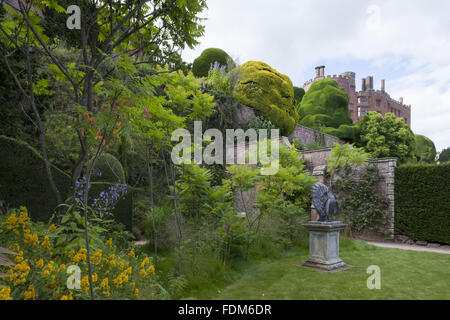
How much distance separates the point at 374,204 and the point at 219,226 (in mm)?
6178

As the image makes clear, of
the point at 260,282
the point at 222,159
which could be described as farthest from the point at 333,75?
the point at 260,282

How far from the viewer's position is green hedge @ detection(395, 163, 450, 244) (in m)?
8.20

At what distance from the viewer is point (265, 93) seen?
→ 49.7 ft

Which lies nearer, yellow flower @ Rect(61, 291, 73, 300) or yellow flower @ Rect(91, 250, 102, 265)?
yellow flower @ Rect(61, 291, 73, 300)

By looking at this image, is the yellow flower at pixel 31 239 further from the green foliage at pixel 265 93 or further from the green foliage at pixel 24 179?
the green foliage at pixel 265 93

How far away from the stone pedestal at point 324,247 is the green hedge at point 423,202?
4318mm

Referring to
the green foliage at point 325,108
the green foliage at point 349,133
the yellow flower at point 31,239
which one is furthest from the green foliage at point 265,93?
the yellow flower at point 31,239

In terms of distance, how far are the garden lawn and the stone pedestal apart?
0.23 meters

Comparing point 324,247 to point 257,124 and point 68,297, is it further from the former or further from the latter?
point 257,124

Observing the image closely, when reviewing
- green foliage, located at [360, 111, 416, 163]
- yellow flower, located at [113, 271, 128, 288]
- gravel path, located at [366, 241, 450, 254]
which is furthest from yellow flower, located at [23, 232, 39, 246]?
green foliage, located at [360, 111, 416, 163]

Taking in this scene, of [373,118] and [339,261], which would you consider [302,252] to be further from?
[373,118]

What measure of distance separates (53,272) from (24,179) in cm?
411

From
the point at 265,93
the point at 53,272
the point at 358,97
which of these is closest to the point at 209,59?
the point at 265,93

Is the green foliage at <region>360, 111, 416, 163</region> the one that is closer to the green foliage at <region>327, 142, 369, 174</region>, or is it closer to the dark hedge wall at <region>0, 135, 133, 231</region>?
the green foliage at <region>327, 142, 369, 174</region>
